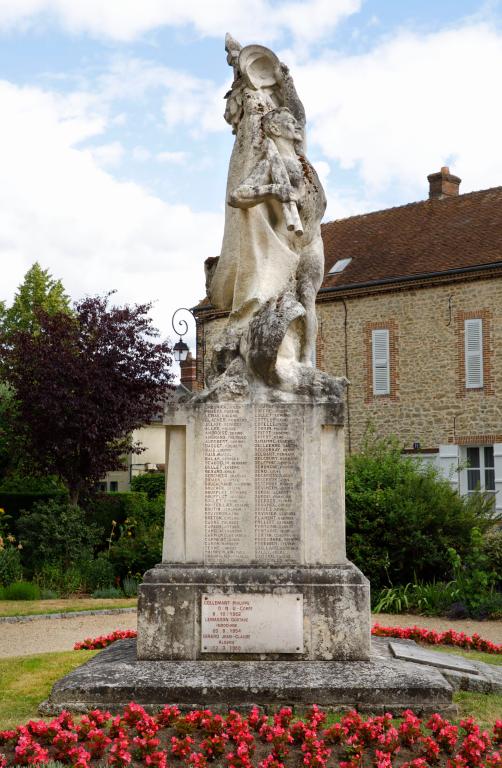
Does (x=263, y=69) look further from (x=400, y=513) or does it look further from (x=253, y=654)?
(x=400, y=513)

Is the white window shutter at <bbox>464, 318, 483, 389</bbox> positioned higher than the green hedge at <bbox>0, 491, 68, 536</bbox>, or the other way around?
the white window shutter at <bbox>464, 318, 483, 389</bbox>

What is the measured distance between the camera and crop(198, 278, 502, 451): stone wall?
22.7 metres

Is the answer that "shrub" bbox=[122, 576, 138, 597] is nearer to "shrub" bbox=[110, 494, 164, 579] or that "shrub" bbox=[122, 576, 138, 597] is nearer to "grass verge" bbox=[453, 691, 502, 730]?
"shrub" bbox=[110, 494, 164, 579]

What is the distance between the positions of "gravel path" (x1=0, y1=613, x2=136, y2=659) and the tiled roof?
1441cm

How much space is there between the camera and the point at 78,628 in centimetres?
1142

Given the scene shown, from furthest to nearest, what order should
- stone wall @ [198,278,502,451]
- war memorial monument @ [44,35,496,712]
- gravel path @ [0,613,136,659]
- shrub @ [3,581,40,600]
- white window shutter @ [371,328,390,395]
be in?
white window shutter @ [371,328,390,395]
stone wall @ [198,278,502,451]
shrub @ [3,581,40,600]
gravel path @ [0,613,136,659]
war memorial monument @ [44,35,496,712]

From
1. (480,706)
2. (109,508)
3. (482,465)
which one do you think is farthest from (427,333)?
(480,706)

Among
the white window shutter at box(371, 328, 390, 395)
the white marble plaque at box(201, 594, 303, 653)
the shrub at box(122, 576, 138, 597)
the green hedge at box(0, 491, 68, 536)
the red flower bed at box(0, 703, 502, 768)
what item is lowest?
the shrub at box(122, 576, 138, 597)

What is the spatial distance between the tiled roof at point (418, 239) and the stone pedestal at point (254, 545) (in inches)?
688

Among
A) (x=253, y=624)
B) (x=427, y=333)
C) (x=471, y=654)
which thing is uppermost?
(x=427, y=333)

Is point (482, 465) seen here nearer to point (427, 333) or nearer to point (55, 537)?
point (427, 333)

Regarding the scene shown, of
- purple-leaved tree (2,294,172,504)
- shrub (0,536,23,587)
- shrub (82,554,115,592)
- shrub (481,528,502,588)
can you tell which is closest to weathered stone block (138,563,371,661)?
shrub (481,528,502,588)

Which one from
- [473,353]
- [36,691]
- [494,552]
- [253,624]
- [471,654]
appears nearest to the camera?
[253,624]

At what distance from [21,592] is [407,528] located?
608cm
